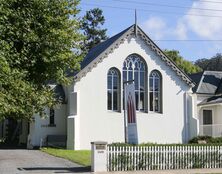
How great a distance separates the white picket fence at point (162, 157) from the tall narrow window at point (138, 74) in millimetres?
13711

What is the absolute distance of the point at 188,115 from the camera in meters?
37.7

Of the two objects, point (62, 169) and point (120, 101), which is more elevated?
point (120, 101)

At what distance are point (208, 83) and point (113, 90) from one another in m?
13.9

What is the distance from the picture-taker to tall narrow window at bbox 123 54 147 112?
3572 centimetres

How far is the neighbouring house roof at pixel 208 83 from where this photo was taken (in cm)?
4431

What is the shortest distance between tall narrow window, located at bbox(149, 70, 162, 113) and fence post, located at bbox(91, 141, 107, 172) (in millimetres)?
16901

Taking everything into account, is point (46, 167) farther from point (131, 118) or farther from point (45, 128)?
point (45, 128)

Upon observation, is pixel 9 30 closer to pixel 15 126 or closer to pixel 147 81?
pixel 147 81

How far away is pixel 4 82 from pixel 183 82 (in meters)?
26.5

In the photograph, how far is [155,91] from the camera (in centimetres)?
3675

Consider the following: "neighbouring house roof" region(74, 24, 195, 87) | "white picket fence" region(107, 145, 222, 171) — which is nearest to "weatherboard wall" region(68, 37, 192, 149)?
"neighbouring house roof" region(74, 24, 195, 87)

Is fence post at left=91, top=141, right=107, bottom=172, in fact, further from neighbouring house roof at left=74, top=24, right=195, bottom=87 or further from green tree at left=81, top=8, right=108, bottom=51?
green tree at left=81, top=8, right=108, bottom=51

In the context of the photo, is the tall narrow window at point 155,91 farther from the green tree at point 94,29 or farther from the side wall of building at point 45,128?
the green tree at point 94,29

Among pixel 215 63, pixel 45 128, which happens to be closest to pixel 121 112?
pixel 45 128
